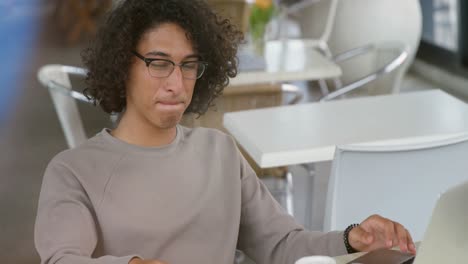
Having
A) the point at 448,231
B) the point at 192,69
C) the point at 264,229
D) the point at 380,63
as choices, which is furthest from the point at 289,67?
the point at 448,231

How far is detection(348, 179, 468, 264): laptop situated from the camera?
113 cm

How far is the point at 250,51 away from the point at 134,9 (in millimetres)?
2596

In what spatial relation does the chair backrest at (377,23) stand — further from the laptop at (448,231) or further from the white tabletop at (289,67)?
the laptop at (448,231)

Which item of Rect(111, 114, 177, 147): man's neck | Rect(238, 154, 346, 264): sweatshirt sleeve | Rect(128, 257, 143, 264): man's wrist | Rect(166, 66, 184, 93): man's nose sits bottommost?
Rect(238, 154, 346, 264): sweatshirt sleeve

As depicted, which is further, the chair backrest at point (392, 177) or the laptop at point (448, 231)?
the chair backrest at point (392, 177)

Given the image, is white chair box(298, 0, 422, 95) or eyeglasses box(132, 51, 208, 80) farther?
white chair box(298, 0, 422, 95)

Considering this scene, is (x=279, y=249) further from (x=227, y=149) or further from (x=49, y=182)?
(x=49, y=182)

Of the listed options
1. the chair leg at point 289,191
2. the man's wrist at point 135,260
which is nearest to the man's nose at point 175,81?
the man's wrist at point 135,260

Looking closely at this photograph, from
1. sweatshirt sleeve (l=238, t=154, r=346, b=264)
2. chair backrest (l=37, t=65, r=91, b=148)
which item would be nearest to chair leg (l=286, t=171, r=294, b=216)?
chair backrest (l=37, t=65, r=91, b=148)

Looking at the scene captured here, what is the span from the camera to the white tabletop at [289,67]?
3.89 m

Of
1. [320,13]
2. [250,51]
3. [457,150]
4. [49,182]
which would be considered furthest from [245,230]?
[320,13]

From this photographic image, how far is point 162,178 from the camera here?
1.70 m

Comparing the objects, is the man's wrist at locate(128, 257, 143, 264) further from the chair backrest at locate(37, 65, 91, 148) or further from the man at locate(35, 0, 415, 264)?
the chair backrest at locate(37, 65, 91, 148)

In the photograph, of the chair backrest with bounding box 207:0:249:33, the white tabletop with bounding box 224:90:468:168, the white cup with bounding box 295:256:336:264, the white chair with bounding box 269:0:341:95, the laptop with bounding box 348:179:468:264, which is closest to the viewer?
the laptop with bounding box 348:179:468:264
